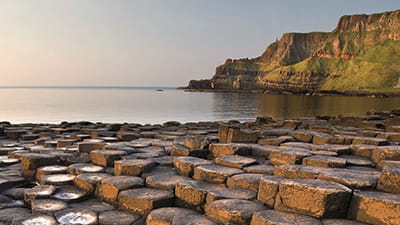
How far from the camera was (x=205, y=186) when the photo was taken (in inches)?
144

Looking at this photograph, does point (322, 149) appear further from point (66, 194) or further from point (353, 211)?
point (66, 194)

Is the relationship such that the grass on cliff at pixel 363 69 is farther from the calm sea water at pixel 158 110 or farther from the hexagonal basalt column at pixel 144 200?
the hexagonal basalt column at pixel 144 200

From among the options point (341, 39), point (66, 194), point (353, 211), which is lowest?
point (66, 194)

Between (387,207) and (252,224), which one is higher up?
(387,207)

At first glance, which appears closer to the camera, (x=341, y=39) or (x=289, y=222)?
(x=289, y=222)

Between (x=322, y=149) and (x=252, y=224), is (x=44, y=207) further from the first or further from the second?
(x=322, y=149)

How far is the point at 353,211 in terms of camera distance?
9.16 ft

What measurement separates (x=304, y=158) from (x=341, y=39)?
584 ft

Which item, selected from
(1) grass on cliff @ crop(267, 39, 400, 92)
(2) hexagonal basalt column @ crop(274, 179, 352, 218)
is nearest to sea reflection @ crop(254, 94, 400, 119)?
(2) hexagonal basalt column @ crop(274, 179, 352, 218)

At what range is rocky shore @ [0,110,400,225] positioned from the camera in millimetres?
2799

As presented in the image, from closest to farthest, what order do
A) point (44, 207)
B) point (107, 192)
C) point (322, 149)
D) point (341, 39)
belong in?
point (44, 207) → point (107, 192) → point (322, 149) → point (341, 39)

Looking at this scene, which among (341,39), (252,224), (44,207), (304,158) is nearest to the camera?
(252,224)

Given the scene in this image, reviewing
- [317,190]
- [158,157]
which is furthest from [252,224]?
[158,157]

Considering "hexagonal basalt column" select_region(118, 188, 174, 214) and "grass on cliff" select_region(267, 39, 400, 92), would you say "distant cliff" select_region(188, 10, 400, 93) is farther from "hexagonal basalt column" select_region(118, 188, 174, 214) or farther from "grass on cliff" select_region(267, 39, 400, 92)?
"hexagonal basalt column" select_region(118, 188, 174, 214)
